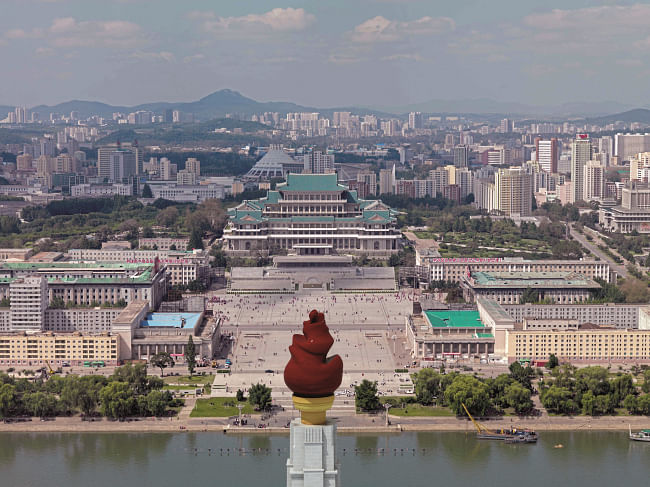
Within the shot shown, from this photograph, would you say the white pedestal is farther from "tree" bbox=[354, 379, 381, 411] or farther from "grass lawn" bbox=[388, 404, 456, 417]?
"grass lawn" bbox=[388, 404, 456, 417]

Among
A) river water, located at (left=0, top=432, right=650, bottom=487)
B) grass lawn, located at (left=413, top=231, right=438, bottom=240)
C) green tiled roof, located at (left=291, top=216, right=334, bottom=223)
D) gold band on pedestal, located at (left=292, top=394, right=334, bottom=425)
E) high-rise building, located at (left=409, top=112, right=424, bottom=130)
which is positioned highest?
high-rise building, located at (left=409, top=112, right=424, bottom=130)

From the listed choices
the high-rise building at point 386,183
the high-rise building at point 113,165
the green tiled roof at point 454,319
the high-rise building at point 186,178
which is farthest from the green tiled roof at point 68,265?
the high-rise building at point 113,165

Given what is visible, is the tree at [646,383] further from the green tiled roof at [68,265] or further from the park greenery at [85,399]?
the green tiled roof at [68,265]

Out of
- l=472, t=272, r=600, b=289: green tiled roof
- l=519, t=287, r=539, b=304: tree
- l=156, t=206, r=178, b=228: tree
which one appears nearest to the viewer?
l=519, t=287, r=539, b=304: tree

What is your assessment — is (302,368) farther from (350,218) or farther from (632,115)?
(632,115)

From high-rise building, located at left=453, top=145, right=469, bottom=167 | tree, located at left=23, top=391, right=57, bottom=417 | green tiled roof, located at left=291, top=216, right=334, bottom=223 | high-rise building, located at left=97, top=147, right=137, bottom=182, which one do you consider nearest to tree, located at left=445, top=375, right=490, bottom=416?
tree, located at left=23, top=391, right=57, bottom=417

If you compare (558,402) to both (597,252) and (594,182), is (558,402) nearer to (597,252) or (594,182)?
(597,252)
